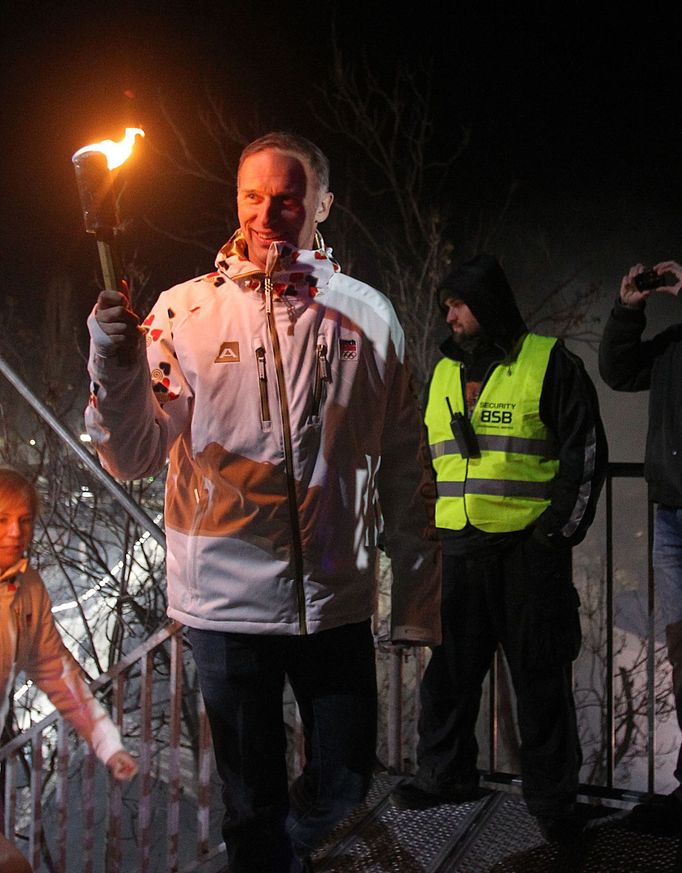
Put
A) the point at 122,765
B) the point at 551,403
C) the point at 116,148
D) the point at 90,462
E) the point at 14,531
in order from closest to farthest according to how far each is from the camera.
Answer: the point at 116,148
the point at 122,765
the point at 14,531
the point at 90,462
the point at 551,403

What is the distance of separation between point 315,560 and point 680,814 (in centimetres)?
220

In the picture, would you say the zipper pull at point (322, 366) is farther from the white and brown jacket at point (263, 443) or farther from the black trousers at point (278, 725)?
the black trousers at point (278, 725)

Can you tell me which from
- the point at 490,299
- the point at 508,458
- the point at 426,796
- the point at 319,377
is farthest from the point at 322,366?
the point at 426,796

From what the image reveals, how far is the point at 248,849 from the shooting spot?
2.17 m

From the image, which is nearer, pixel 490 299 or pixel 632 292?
pixel 490 299

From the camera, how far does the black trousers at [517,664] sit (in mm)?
3359

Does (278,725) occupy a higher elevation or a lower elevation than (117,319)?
lower

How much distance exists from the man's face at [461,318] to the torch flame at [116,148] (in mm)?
2035

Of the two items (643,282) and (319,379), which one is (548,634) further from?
(319,379)

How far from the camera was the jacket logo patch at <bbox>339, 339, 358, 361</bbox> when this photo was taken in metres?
2.21

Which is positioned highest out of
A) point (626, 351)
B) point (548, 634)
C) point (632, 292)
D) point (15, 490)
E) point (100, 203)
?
point (632, 292)

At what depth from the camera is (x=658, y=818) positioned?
3293mm

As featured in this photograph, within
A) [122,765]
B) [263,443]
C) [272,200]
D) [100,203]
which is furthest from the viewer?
[122,765]

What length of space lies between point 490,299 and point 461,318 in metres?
0.16
